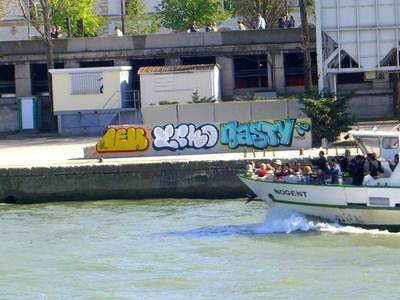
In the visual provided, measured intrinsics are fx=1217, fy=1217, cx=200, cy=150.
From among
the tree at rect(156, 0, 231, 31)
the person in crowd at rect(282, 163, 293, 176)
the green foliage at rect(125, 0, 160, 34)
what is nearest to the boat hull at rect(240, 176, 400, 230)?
the person in crowd at rect(282, 163, 293, 176)

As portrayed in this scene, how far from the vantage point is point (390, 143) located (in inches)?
1421

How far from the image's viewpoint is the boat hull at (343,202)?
34.9 m

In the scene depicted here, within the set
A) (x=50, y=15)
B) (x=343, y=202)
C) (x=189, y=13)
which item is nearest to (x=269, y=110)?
(x=343, y=202)

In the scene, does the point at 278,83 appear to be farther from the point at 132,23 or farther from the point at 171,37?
the point at 132,23

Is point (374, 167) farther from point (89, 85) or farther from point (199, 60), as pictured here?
point (199, 60)

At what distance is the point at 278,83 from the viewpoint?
65.2 m

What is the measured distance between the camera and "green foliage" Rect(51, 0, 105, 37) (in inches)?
2921

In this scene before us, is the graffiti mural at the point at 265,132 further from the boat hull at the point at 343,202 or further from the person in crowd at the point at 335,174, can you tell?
the person in crowd at the point at 335,174

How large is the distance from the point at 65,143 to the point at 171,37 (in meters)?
11.0

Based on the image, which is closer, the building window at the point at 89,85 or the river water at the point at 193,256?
the river water at the point at 193,256

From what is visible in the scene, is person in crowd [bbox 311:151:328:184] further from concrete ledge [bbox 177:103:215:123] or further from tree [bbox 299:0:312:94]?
tree [bbox 299:0:312:94]

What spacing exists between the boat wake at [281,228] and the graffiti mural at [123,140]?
13405 mm

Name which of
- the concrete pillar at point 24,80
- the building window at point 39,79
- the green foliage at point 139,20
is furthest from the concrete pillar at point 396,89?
the green foliage at point 139,20

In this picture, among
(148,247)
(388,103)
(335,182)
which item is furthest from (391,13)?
(148,247)
